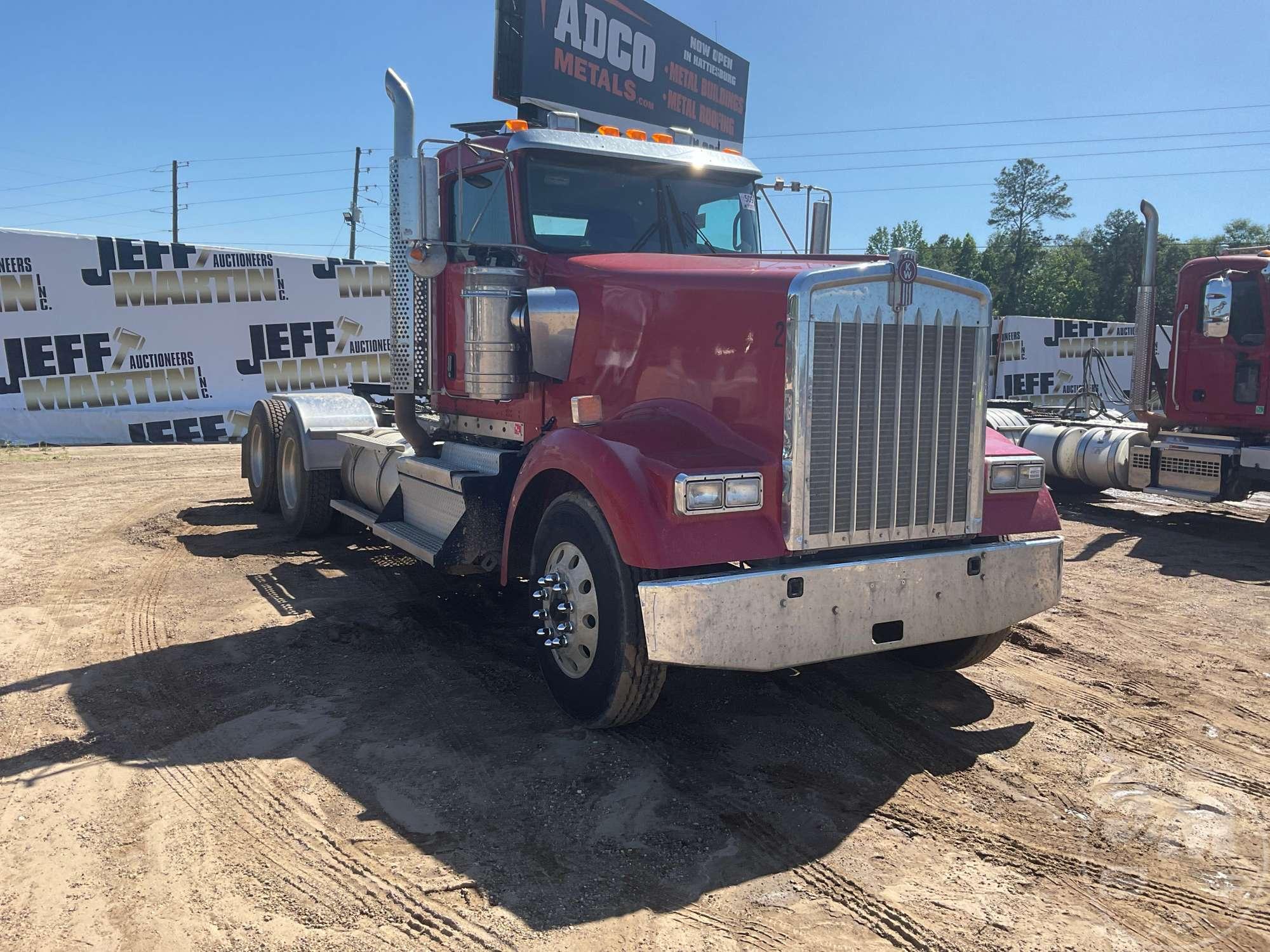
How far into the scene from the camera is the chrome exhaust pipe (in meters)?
5.61

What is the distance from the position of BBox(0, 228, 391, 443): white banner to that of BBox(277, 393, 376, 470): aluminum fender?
7.01 metres

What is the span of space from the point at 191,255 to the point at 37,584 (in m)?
11.4

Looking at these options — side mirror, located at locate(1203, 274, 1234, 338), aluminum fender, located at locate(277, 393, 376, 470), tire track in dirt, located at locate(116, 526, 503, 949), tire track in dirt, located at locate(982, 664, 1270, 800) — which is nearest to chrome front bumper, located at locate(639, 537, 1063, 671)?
tire track in dirt, located at locate(982, 664, 1270, 800)

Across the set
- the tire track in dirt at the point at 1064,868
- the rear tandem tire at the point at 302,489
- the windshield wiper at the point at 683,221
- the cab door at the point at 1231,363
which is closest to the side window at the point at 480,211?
the windshield wiper at the point at 683,221

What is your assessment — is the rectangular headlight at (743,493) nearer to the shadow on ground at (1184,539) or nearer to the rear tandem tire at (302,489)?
the rear tandem tire at (302,489)

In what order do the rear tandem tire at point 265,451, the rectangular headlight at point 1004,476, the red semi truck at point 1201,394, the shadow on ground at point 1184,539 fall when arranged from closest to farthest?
the rectangular headlight at point 1004,476 < the shadow on ground at point 1184,539 < the rear tandem tire at point 265,451 < the red semi truck at point 1201,394

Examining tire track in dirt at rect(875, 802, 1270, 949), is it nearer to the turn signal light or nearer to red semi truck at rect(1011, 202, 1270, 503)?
the turn signal light

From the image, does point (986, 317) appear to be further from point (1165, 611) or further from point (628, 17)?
point (628, 17)

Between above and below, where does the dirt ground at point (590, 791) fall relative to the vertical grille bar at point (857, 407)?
below

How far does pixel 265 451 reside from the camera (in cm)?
917

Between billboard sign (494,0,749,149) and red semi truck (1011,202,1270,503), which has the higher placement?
billboard sign (494,0,749,149)

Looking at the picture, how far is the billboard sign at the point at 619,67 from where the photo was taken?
25.3 feet

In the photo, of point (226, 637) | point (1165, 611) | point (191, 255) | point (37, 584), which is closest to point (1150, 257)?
point (1165, 611)

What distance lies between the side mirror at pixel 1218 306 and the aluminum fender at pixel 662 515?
7.56 m
